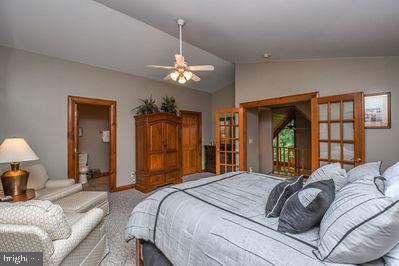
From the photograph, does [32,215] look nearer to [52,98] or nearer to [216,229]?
[216,229]

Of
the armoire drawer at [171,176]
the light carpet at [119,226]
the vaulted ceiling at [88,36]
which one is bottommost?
the light carpet at [119,226]

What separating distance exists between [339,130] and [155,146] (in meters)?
3.60

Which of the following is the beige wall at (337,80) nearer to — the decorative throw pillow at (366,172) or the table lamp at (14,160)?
the decorative throw pillow at (366,172)

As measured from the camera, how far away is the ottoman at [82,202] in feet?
7.63

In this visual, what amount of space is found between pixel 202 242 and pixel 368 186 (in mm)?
1112

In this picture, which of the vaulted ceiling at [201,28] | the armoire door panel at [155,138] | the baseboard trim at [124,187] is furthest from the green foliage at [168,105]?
the baseboard trim at [124,187]

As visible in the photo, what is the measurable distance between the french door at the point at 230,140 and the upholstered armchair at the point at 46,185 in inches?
122

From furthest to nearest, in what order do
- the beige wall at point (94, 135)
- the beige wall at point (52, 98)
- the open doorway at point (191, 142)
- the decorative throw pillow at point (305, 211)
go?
the open doorway at point (191, 142) → the beige wall at point (94, 135) → the beige wall at point (52, 98) → the decorative throw pillow at point (305, 211)

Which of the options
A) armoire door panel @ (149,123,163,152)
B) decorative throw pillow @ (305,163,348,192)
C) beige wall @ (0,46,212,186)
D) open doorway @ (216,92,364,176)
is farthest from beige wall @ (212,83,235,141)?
decorative throw pillow @ (305,163,348,192)

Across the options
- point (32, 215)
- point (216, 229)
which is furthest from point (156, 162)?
point (216, 229)

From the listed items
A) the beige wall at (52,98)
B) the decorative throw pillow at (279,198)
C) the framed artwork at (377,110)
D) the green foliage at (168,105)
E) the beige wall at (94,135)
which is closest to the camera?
the decorative throw pillow at (279,198)

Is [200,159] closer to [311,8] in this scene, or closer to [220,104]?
[220,104]

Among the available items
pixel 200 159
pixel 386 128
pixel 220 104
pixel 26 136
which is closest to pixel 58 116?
pixel 26 136

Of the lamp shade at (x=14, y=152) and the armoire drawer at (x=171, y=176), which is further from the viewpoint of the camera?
the armoire drawer at (x=171, y=176)
